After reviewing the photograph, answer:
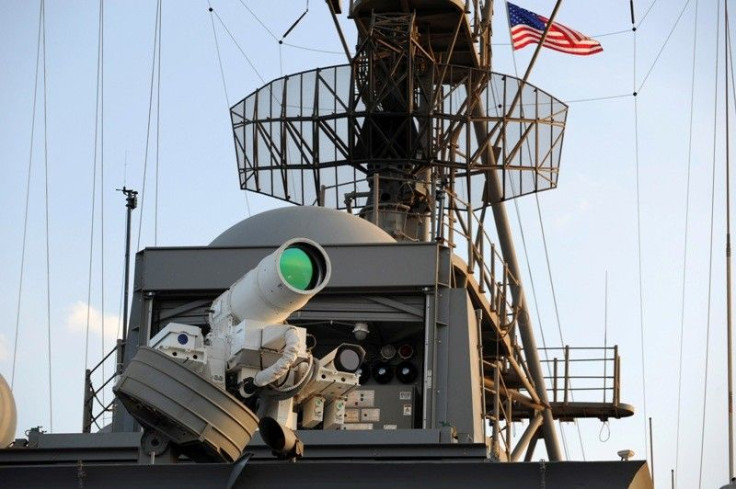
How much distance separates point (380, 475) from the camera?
35.0 feet

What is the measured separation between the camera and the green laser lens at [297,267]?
11.4 m

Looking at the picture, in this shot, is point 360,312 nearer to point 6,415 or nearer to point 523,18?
point 6,415

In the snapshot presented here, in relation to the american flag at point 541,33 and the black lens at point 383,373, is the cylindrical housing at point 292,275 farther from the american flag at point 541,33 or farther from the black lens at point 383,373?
the american flag at point 541,33

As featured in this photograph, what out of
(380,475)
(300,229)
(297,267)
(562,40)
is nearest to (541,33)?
(562,40)

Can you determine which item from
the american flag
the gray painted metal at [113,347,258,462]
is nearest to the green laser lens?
the gray painted metal at [113,347,258,462]

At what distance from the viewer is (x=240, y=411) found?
10.9 meters

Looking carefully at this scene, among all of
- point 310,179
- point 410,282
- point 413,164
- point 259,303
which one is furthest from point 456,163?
point 259,303

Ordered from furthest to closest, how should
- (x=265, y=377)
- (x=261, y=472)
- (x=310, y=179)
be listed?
(x=310, y=179), (x=265, y=377), (x=261, y=472)

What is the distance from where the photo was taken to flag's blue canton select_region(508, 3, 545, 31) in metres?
26.0

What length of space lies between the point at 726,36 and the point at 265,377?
7554mm

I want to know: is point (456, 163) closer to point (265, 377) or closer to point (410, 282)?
point (410, 282)

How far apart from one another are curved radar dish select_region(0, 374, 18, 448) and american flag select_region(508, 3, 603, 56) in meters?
15.2

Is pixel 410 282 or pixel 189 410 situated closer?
pixel 189 410

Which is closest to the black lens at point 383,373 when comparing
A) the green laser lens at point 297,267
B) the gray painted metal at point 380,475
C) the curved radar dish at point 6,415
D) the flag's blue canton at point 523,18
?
the curved radar dish at point 6,415
